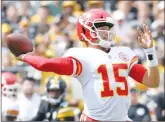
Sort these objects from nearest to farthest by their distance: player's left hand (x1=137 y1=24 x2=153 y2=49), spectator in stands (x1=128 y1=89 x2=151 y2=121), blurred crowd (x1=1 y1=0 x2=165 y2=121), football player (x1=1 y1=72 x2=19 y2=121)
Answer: player's left hand (x1=137 y1=24 x2=153 y2=49) → football player (x1=1 y1=72 x2=19 y2=121) → spectator in stands (x1=128 y1=89 x2=151 y2=121) → blurred crowd (x1=1 y1=0 x2=165 y2=121)

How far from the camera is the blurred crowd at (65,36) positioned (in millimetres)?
9166

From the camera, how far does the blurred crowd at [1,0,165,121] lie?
917 cm

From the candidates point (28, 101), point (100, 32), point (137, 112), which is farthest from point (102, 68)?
point (137, 112)

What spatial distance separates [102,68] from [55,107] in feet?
7.91

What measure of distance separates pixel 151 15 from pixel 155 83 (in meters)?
6.45

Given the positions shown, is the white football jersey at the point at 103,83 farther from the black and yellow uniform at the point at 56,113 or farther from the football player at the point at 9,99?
the football player at the point at 9,99

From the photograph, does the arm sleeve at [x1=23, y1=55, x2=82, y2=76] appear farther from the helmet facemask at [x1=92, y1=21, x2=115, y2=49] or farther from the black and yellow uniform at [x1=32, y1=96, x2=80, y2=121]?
the black and yellow uniform at [x1=32, y1=96, x2=80, y2=121]

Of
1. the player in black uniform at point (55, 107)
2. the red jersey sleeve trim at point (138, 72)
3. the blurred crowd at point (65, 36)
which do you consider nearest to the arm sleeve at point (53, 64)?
the red jersey sleeve trim at point (138, 72)

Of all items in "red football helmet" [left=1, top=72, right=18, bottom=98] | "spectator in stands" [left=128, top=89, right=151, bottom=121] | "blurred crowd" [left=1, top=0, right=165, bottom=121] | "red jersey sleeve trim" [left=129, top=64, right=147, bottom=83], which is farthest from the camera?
"blurred crowd" [left=1, top=0, right=165, bottom=121]

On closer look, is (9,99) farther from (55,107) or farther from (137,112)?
(137,112)

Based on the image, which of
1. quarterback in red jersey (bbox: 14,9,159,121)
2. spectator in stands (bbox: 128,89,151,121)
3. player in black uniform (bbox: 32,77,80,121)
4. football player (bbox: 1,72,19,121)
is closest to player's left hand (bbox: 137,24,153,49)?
quarterback in red jersey (bbox: 14,9,159,121)

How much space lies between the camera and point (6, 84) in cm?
806

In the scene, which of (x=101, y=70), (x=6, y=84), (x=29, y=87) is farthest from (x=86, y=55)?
(x=29, y=87)

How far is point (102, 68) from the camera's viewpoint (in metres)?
5.41
